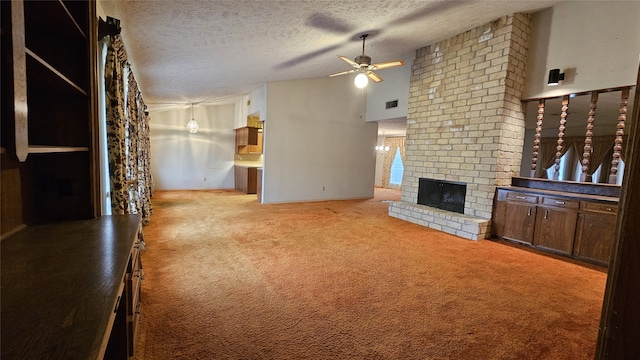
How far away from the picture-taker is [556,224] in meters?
3.75

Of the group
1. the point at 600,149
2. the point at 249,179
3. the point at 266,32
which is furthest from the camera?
the point at 249,179

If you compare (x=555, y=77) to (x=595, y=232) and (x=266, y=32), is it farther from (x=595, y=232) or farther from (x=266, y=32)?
(x=266, y=32)

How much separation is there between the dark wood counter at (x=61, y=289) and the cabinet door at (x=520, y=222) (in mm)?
4748

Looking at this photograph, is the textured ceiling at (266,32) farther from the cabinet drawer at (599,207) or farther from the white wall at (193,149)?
the white wall at (193,149)

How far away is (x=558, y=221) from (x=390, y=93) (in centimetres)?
457

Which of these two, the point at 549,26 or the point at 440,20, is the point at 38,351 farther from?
the point at 549,26

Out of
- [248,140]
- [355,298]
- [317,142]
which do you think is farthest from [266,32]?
[248,140]

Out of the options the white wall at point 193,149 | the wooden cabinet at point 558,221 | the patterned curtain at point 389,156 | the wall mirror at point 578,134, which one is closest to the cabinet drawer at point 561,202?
the wooden cabinet at point 558,221

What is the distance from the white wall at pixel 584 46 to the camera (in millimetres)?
3398

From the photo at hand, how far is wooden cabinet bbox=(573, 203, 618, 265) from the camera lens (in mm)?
3316

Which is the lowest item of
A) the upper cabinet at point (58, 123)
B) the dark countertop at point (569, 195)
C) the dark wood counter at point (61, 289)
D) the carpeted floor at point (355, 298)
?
the carpeted floor at point (355, 298)

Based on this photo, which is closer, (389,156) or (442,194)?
(442,194)

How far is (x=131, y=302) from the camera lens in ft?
4.81

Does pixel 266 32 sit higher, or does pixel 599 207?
pixel 266 32
